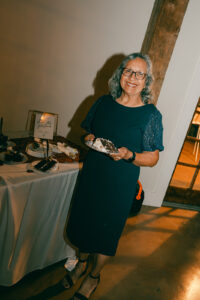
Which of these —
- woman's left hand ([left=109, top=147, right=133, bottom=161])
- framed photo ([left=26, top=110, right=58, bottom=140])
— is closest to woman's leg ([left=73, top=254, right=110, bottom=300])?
woman's left hand ([left=109, top=147, right=133, bottom=161])

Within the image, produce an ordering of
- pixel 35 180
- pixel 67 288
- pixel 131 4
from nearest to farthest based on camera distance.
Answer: pixel 35 180 → pixel 67 288 → pixel 131 4

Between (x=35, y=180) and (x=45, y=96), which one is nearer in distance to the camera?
(x=35, y=180)

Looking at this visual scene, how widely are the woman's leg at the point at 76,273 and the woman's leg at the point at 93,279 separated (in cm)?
12

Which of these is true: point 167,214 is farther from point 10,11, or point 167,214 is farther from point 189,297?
point 10,11

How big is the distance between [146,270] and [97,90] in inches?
88.4

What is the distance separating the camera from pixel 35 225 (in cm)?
158

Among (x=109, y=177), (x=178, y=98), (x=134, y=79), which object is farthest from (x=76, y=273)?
(x=178, y=98)

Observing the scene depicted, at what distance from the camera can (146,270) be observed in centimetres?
211

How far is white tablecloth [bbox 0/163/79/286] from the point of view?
1371 millimetres

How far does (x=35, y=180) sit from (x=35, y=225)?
15.7 inches

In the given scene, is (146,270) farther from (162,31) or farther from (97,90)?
(162,31)

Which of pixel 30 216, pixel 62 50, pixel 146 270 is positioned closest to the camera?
pixel 30 216

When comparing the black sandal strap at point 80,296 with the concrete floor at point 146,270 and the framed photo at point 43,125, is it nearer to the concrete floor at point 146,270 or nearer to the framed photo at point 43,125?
the concrete floor at point 146,270

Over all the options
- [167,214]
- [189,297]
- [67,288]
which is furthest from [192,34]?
[67,288]
